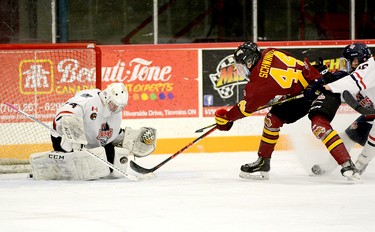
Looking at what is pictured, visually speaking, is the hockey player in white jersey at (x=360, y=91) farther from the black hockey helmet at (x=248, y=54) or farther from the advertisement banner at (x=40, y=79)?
the advertisement banner at (x=40, y=79)

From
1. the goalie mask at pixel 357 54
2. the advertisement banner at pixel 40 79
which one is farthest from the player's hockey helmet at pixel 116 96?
the goalie mask at pixel 357 54

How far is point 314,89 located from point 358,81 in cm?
27

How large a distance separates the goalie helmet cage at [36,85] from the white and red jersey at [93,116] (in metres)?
0.63

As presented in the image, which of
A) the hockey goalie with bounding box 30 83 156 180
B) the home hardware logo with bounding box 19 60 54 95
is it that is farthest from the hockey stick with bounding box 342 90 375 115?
the home hardware logo with bounding box 19 60 54 95

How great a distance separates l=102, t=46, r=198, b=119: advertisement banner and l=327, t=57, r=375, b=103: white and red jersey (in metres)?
2.19

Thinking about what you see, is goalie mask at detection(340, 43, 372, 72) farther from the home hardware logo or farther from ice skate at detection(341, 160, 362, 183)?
the home hardware logo

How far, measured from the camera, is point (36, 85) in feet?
20.7

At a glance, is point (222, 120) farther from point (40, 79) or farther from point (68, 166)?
point (40, 79)

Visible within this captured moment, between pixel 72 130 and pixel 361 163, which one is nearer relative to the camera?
pixel 72 130

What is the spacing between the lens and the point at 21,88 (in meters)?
6.27

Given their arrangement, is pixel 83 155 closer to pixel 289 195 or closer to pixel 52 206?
pixel 52 206

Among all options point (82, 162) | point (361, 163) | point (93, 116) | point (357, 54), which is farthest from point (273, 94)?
point (82, 162)

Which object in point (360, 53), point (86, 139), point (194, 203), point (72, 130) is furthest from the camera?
point (86, 139)

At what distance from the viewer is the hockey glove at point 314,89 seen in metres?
5.13
